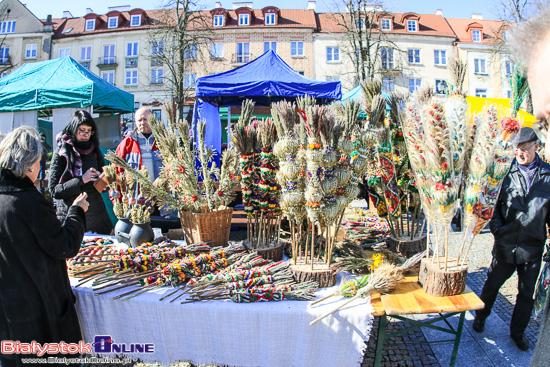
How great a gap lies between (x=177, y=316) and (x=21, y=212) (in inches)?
32.3

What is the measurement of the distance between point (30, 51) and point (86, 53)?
15.0ft

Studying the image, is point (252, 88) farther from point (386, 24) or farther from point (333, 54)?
point (386, 24)

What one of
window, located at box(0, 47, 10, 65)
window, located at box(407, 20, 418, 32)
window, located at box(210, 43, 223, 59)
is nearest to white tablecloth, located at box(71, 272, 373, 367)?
window, located at box(210, 43, 223, 59)

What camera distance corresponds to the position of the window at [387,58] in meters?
25.5

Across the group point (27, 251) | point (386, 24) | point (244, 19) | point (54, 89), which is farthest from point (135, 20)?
point (27, 251)

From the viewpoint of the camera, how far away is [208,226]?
2.21 m

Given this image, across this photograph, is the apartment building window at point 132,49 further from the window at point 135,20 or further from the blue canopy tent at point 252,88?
the blue canopy tent at point 252,88

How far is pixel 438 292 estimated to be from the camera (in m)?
1.72

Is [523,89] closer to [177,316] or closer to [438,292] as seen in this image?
[438,292]

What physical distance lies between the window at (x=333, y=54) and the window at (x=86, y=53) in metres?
17.9

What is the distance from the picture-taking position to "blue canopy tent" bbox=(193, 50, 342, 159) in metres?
6.31

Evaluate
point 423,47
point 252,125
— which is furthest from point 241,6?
point 252,125

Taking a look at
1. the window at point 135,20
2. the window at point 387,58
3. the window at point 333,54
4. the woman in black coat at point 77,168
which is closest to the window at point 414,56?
the window at point 387,58

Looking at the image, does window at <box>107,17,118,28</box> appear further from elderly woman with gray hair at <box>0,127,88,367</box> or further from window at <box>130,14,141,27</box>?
elderly woman with gray hair at <box>0,127,88,367</box>
